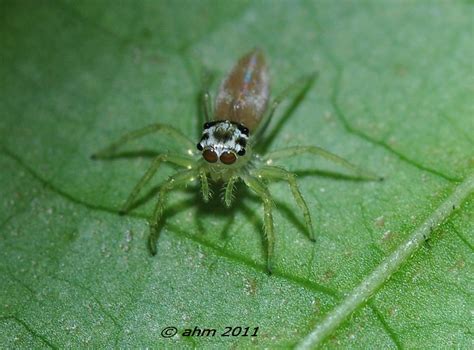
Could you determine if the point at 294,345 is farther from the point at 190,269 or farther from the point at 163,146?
the point at 163,146

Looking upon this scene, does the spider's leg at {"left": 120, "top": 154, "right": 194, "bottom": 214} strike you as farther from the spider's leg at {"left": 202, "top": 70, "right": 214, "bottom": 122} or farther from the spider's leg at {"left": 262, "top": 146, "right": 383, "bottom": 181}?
the spider's leg at {"left": 262, "top": 146, "right": 383, "bottom": 181}

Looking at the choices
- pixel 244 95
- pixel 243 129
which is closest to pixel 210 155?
→ pixel 243 129

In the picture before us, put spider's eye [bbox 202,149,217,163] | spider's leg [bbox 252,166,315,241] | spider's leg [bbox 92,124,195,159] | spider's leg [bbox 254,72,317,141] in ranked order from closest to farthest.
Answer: spider's leg [bbox 252,166,315,241]
spider's eye [bbox 202,149,217,163]
spider's leg [bbox 92,124,195,159]
spider's leg [bbox 254,72,317,141]

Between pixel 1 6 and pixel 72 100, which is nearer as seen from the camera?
pixel 72 100

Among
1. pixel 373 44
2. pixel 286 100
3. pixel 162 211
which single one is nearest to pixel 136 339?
pixel 162 211

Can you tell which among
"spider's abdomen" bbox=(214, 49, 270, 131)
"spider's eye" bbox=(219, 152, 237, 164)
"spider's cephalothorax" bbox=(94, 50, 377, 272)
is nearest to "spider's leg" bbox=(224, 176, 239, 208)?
"spider's cephalothorax" bbox=(94, 50, 377, 272)

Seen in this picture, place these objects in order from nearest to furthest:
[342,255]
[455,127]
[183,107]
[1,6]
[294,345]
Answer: [294,345]
[342,255]
[455,127]
[183,107]
[1,6]

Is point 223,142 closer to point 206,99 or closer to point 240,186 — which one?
point 240,186
